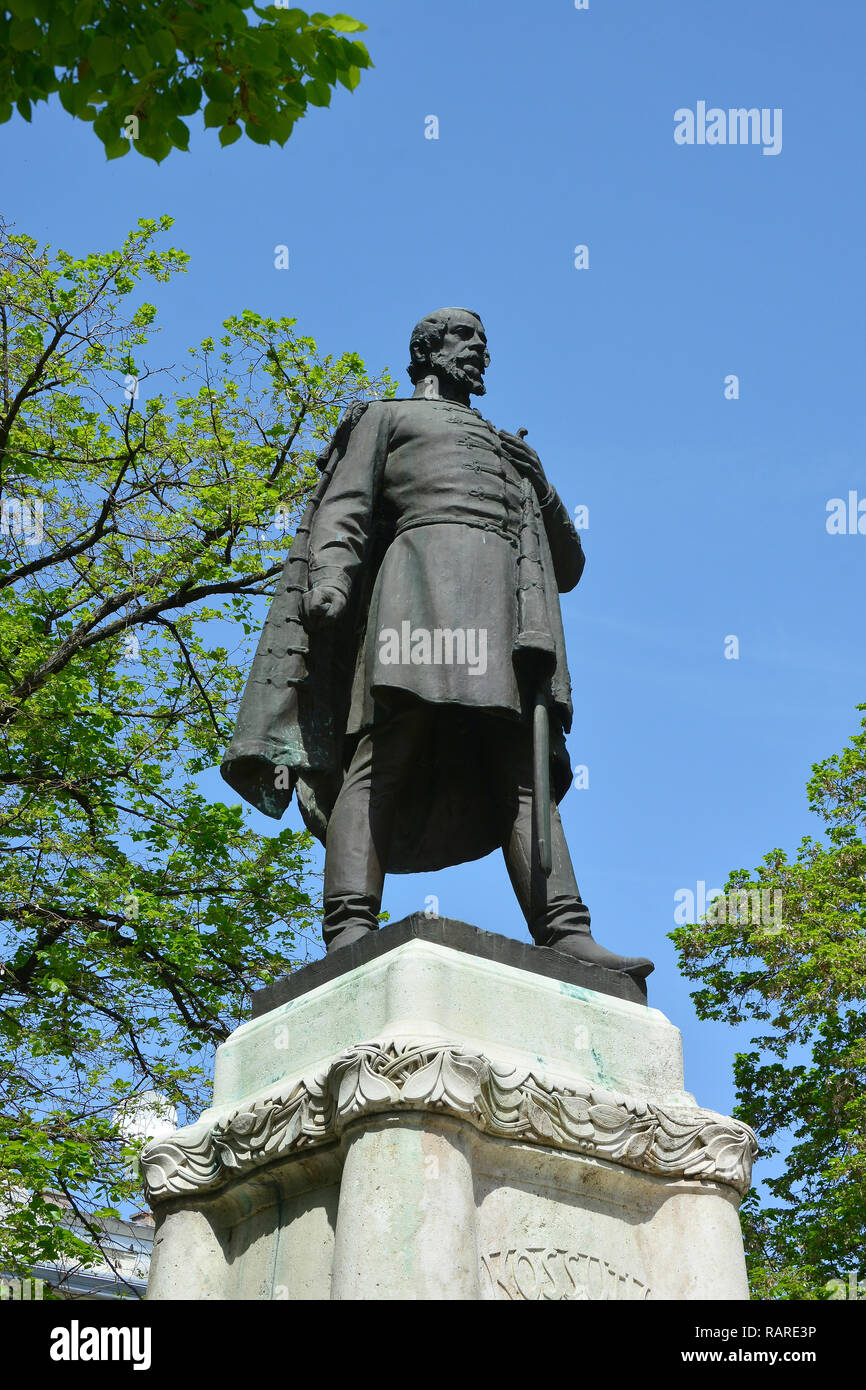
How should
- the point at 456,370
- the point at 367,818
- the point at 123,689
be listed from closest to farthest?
the point at 367,818 → the point at 456,370 → the point at 123,689

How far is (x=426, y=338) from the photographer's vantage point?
6.74 m

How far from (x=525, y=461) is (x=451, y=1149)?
2903 millimetres

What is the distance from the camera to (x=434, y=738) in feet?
19.6

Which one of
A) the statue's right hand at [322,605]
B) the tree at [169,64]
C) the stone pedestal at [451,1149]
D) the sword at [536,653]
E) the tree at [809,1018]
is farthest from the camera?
the tree at [809,1018]

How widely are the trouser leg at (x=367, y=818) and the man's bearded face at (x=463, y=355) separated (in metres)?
1.62

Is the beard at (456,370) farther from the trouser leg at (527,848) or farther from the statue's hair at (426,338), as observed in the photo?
the trouser leg at (527,848)

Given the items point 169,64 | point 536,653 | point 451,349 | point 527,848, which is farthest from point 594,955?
point 169,64

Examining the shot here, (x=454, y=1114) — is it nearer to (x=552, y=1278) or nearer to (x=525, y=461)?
(x=552, y=1278)

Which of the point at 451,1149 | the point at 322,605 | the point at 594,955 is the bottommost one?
the point at 451,1149

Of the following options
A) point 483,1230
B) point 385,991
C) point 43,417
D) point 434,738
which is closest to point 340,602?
point 434,738

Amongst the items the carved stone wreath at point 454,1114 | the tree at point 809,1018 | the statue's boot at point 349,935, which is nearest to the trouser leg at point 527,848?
the statue's boot at point 349,935

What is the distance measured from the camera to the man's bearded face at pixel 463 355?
670 centimetres
